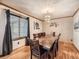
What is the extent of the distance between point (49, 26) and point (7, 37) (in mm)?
5128

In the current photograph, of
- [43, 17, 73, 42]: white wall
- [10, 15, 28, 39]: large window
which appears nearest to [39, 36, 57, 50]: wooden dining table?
Result: [10, 15, 28, 39]: large window

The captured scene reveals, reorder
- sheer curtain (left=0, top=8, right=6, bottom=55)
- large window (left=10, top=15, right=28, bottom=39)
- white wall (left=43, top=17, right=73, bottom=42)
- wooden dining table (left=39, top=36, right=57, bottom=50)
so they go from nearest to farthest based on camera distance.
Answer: wooden dining table (left=39, top=36, right=57, bottom=50)
sheer curtain (left=0, top=8, right=6, bottom=55)
large window (left=10, top=15, right=28, bottom=39)
white wall (left=43, top=17, right=73, bottom=42)

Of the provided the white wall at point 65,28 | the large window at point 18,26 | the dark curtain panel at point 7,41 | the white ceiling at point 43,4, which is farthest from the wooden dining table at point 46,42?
the white wall at point 65,28

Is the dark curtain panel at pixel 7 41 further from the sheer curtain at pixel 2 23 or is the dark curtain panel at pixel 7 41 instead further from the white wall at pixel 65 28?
the white wall at pixel 65 28

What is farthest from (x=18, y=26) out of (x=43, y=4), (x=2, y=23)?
(x=43, y=4)

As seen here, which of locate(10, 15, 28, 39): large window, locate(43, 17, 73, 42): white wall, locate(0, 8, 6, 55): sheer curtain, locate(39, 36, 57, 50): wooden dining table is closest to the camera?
locate(39, 36, 57, 50): wooden dining table

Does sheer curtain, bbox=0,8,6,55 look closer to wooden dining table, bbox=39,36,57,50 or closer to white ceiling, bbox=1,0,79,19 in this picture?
white ceiling, bbox=1,0,79,19

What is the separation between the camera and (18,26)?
4.72 m

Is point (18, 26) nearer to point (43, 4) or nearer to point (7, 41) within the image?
point (7, 41)

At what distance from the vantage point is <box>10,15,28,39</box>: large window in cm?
420

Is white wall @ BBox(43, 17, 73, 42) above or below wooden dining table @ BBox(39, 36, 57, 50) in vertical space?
above

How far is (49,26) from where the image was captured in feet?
25.4

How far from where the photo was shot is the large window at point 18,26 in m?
4.20

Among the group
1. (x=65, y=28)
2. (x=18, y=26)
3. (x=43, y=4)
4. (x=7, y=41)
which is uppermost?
(x=43, y=4)
